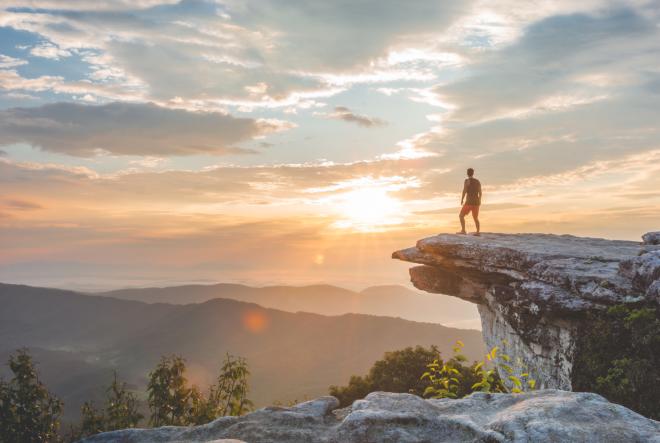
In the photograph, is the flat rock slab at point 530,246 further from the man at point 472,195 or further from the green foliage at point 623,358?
the green foliage at point 623,358

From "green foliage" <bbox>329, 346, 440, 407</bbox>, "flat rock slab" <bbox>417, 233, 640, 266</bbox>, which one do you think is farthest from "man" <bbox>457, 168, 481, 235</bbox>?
"green foliage" <bbox>329, 346, 440, 407</bbox>

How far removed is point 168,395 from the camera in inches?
1216

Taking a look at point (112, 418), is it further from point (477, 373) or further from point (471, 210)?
point (471, 210)

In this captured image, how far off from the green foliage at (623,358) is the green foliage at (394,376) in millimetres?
33497

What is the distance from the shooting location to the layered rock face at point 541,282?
800 inches

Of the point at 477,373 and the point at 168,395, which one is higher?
the point at 477,373

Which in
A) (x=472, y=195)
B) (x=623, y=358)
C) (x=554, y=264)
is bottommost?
(x=623, y=358)

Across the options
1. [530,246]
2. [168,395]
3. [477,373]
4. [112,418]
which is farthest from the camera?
[168,395]

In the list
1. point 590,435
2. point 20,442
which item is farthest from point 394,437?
point 20,442

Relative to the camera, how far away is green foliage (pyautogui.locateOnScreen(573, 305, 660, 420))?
45.6ft

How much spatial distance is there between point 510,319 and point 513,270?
2.94 m

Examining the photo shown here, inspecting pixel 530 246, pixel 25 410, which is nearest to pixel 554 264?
pixel 530 246

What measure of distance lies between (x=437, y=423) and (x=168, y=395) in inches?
1100

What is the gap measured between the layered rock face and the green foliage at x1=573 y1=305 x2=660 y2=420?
3.11 ft
